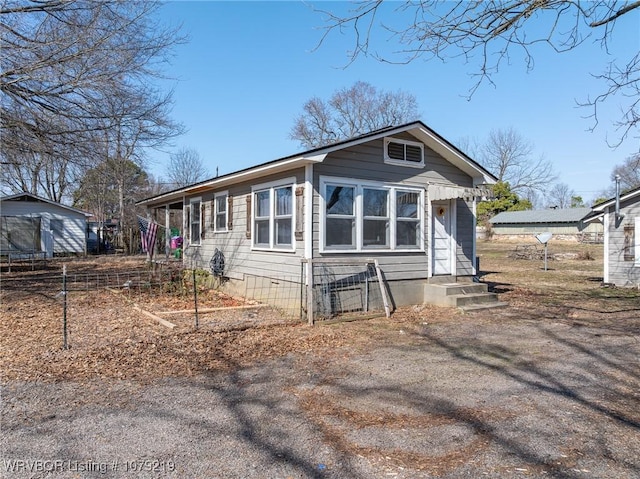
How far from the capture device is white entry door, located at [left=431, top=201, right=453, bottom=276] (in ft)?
32.1

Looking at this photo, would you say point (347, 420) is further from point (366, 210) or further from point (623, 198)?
point (623, 198)

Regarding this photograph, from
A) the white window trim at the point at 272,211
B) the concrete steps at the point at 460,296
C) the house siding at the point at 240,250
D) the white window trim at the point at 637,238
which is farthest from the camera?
the white window trim at the point at 637,238

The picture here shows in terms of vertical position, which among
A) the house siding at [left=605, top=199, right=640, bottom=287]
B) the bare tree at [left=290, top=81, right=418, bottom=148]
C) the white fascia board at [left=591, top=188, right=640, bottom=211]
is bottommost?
the house siding at [left=605, top=199, right=640, bottom=287]

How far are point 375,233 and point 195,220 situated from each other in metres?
6.82

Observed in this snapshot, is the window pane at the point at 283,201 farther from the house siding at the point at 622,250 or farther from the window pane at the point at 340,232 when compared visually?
the house siding at the point at 622,250

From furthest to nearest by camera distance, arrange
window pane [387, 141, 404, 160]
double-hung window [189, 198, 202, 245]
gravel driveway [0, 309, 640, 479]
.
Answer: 1. double-hung window [189, 198, 202, 245]
2. window pane [387, 141, 404, 160]
3. gravel driveway [0, 309, 640, 479]

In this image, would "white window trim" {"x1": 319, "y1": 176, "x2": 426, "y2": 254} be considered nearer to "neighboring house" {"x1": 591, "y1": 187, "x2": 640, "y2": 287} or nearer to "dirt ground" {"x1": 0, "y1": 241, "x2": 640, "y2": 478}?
"dirt ground" {"x1": 0, "y1": 241, "x2": 640, "y2": 478}

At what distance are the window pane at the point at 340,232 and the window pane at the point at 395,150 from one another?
172 cm

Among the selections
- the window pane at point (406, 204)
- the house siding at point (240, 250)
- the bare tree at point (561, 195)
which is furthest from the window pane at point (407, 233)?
the bare tree at point (561, 195)

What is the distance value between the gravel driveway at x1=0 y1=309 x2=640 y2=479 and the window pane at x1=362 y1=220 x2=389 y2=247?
11.1ft

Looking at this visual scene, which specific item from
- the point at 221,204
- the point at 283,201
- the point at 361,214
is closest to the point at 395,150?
the point at 361,214

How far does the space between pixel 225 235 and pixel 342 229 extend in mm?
4160

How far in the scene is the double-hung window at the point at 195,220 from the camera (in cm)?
1329

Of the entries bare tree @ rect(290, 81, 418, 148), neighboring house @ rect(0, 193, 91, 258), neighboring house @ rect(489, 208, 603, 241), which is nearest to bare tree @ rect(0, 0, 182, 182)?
neighboring house @ rect(0, 193, 91, 258)
